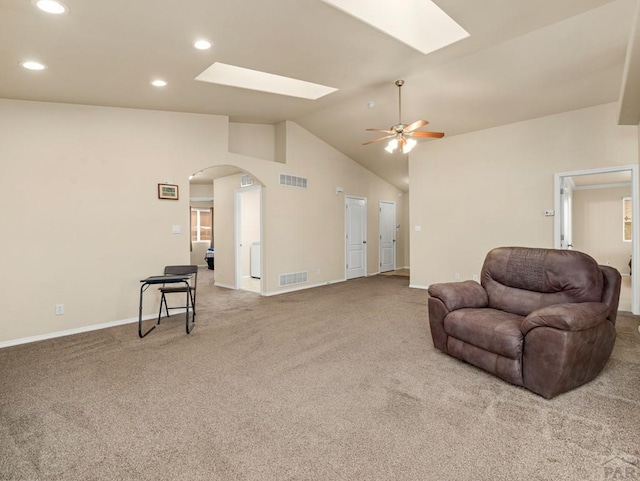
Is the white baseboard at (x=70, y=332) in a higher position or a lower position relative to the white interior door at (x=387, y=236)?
lower

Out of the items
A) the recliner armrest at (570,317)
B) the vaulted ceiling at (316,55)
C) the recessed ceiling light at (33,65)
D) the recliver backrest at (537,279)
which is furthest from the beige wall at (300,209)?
the recliner armrest at (570,317)

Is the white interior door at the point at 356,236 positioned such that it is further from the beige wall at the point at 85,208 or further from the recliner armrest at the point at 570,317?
the recliner armrest at the point at 570,317

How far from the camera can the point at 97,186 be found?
4184mm

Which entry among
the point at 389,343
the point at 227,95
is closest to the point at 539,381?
the point at 389,343

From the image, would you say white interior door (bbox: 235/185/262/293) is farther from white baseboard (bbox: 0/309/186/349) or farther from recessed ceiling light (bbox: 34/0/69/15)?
recessed ceiling light (bbox: 34/0/69/15)

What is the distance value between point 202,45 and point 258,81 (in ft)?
4.88

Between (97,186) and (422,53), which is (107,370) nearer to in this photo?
(97,186)

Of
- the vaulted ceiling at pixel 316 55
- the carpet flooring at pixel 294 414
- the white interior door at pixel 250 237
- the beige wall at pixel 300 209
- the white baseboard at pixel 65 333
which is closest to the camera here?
the carpet flooring at pixel 294 414

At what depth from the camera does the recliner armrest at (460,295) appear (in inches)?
124

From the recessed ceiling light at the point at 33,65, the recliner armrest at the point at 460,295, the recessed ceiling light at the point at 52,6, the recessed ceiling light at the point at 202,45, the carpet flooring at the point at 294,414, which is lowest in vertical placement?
the carpet flooring at the point at 294,414

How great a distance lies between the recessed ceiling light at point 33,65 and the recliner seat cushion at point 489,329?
444 cm

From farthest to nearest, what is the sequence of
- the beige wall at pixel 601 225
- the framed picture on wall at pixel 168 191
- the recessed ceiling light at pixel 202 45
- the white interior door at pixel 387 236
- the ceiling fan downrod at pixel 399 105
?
the white interior door at pixel 387 236 → the beige wall at pixel 601 225 → the framed picture on wall at pixel 168 191 → the ceiling fan downrod at pixel 399 105 → the recessed ceiling light at pixel 202 45

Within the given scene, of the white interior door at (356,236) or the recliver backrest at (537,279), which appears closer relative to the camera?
the recliver backrest at (537,279)

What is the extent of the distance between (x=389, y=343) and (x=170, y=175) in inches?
148
